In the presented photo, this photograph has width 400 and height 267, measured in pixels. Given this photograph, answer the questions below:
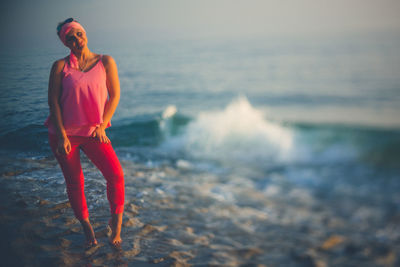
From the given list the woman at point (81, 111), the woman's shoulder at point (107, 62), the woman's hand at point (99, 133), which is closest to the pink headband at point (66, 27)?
the woman at point (81, 111)

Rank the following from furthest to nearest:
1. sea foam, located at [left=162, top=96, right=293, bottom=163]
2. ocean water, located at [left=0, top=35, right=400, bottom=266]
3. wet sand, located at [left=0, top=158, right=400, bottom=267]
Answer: sea foam, located at [left=162, top=96, right=293, bottom=163], ocean water, located at [left=0, top=35, right=400, bottom=266], wet sand, located at [left=0, top=158, right=400, bottom=267]

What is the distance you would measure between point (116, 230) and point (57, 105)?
39.5 inches

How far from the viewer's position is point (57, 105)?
6.42ft

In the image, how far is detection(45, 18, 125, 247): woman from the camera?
6.32ft

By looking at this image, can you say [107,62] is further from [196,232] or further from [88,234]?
[196,232]

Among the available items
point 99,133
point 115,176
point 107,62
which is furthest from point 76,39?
point 115,176

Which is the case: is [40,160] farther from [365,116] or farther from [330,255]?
[365,116]

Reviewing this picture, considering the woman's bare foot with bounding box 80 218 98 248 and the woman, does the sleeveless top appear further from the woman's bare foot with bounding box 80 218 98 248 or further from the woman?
the woman's bare foot with bounding box 80 218 98 248

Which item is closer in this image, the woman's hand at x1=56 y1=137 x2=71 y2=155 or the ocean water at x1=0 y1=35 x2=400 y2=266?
the woman's hand at x1=56 y1=137 x2=71 y2=155

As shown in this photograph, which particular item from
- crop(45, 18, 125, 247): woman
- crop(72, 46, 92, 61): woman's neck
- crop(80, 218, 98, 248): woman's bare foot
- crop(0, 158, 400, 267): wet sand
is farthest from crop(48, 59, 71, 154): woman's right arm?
crop(0, 158, 400, 267): wet sand

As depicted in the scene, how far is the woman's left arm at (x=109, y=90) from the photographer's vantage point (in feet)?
6.56

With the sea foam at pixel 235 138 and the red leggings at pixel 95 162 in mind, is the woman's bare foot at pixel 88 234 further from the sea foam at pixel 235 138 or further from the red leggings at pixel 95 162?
the sea foam at pixel 235 138

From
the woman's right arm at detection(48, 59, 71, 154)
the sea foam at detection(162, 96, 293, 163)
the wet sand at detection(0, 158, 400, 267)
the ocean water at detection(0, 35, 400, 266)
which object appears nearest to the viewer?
the woman's right arm at detection(48, 59, 71, 154)

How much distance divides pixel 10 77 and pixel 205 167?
275 centimetres
